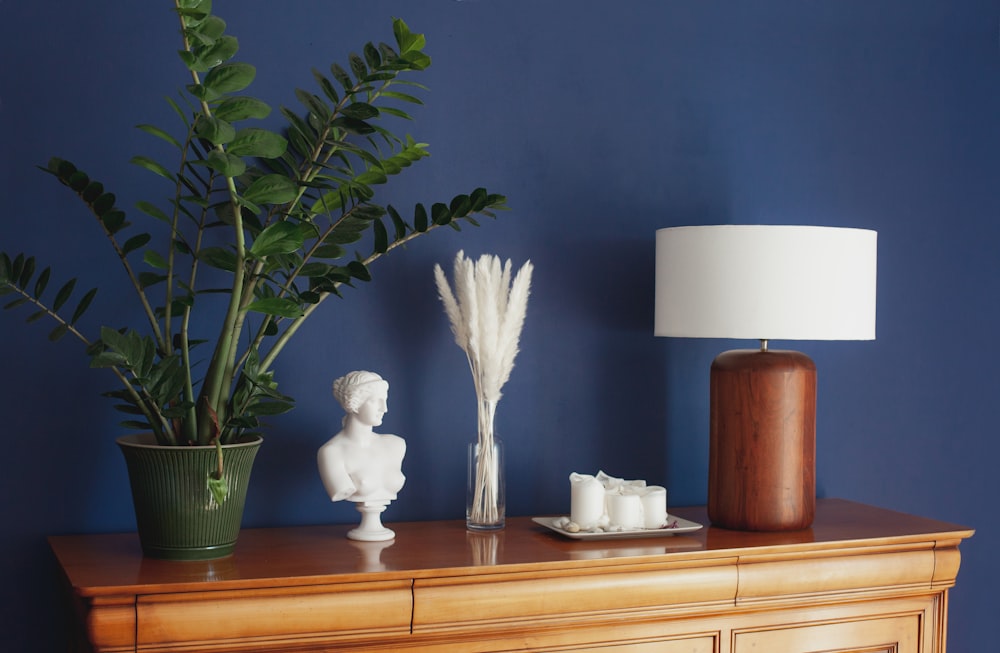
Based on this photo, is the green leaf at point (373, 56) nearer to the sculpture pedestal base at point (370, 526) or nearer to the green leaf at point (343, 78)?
the green leaf at point (343, 78)

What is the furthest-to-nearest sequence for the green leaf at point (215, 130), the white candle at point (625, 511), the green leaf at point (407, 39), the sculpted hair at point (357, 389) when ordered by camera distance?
the white candle at point (625, 511)
the sculpted hair at point (357, 389)
the green leaf at point (407, 39)
the green leaf at point (215, 130)

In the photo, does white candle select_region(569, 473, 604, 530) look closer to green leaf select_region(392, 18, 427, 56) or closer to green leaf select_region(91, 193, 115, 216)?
green leaf select_region(392, 18, 427, 56)

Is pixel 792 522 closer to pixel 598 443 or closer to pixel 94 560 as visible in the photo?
pixel 598 443

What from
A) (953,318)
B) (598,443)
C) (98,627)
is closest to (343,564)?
(98,627)

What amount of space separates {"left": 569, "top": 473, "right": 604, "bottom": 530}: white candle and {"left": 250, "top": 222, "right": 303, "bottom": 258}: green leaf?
782 millimetres

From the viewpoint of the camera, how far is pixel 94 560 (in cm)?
176

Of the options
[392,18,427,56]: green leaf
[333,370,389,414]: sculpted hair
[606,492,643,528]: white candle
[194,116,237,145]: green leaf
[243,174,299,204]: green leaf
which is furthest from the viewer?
[606,492,643,528]: white candle

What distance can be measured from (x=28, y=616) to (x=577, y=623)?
109 cm

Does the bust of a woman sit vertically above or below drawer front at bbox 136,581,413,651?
above

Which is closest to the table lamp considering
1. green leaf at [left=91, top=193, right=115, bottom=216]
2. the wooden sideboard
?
the wooden sideboard

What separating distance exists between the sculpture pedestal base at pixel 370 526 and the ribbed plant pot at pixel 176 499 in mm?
302

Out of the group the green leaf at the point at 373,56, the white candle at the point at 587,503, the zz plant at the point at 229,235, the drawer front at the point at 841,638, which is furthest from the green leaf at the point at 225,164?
the drawer front at the point at 841,638

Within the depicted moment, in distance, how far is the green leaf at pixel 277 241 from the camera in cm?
171

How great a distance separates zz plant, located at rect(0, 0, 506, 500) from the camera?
164cm
